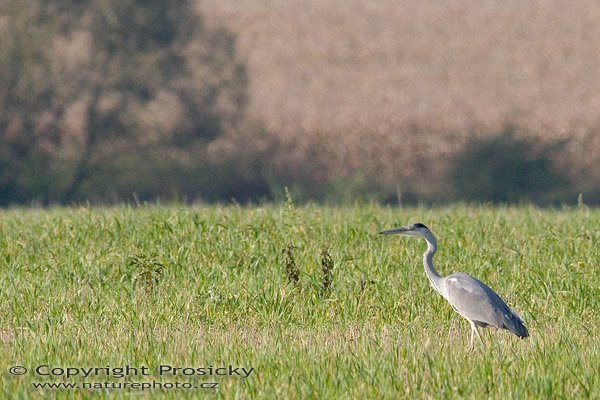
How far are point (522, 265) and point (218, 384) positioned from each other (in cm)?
480

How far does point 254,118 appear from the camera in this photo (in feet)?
128

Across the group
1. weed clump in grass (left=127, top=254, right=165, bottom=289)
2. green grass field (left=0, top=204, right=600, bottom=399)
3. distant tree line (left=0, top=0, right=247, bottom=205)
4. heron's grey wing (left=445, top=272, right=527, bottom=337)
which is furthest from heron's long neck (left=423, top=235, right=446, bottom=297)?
distant tree line (left=0, top=0, right=247, bottom=205)

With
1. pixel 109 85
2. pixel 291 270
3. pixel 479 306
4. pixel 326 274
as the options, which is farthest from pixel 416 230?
pixel 109 85

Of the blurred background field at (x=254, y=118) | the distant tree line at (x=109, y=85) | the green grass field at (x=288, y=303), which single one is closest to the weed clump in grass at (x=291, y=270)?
the green grass field at (x=288, y=303)

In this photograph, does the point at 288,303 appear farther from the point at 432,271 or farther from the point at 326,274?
the point at 432,271

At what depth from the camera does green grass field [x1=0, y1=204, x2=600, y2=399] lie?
21.3ft

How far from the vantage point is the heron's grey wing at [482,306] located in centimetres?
763

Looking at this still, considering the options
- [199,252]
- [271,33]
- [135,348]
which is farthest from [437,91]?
[135,348]

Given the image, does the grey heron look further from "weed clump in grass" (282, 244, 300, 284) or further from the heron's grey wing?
"weed clump in grass" (282, 244, 300, 284)

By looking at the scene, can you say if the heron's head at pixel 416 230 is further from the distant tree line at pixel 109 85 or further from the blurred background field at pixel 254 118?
the distant tree line at pixel 109 85

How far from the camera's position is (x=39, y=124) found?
31594 millimetres

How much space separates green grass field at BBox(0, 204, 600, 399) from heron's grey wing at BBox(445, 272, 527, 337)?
16cm

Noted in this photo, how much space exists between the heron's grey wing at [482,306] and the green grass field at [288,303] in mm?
164

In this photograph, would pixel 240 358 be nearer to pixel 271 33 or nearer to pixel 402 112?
pixel 402 112
